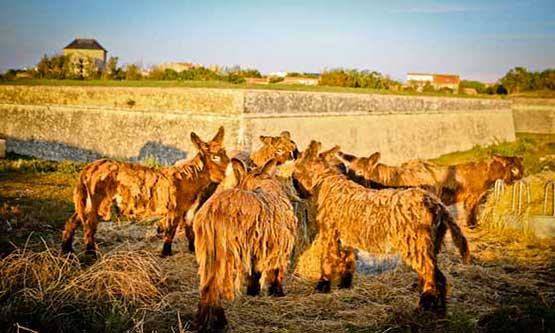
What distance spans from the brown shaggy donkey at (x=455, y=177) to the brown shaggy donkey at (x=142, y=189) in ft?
8.30

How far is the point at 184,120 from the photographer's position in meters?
17.1

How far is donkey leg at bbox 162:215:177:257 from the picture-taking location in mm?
8273

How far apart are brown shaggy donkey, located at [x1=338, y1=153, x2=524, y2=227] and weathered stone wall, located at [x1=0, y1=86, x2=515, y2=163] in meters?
6.35

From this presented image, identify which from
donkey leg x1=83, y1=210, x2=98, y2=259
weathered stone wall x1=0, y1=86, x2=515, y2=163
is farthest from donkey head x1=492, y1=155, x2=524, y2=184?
donkey leg x1=83, y1=210, x2=98, y2=259

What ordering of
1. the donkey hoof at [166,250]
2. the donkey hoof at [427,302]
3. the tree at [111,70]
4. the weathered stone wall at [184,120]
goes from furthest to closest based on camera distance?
the tree at [111,70] < the weathered stone wall at [184,120] < the donkey hoof at [166,250] < the donkey hoof at [427,302]

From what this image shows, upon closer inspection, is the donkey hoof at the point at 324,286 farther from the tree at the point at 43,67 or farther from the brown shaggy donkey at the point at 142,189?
the tree at the point at 43,67

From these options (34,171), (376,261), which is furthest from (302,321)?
(34,171)

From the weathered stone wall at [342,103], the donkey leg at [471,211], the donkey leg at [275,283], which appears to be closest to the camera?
the donkey leg at [275,283]

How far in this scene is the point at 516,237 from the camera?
33.9 ft

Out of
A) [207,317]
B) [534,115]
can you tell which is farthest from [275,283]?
[534,115]

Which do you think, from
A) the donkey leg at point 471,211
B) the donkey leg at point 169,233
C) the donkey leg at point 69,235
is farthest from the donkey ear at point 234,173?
the donkey leg at point 471,211

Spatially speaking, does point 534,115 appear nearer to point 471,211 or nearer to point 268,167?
point 471,211

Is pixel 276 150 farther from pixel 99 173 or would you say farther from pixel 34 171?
pixel 34 171

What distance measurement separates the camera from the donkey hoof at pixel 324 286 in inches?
276
